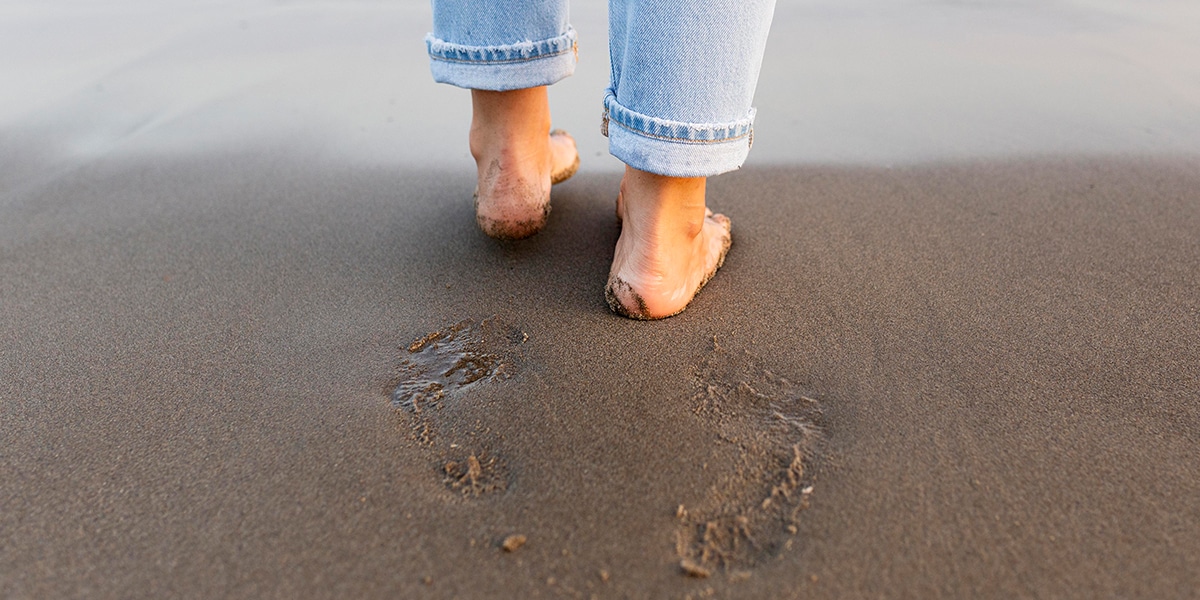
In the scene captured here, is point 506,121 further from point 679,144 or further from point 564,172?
point 679,144

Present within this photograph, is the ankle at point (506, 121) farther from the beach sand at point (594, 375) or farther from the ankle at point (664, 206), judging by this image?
the ankle at point (664, 206)

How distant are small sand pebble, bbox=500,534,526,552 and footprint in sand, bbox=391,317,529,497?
2.9 inches

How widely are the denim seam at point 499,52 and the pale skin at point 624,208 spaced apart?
8cm

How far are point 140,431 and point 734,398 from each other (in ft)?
2.31

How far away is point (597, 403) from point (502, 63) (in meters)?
0.57

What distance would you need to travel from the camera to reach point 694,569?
2.30ft

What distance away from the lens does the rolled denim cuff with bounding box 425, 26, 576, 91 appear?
1172mm

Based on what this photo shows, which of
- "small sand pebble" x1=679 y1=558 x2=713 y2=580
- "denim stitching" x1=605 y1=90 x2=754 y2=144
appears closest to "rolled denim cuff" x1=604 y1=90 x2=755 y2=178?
"denim stitching" x1=605 y1=90 x2=754 y2=144

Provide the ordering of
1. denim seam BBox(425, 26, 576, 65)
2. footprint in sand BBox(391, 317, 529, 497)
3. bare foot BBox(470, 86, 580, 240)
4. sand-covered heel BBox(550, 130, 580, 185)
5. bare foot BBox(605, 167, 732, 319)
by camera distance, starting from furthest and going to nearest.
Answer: sand-covered heel BBox(550, 130, 580, 185), bare foot BBox(470, 86, 580, 240), denim seam BBox(425, 26, 576, 65), bare foot BBox(605, 167, 732, 319), footprint in sand BBox(391, 317, 529, 497)

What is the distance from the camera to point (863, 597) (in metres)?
0.68

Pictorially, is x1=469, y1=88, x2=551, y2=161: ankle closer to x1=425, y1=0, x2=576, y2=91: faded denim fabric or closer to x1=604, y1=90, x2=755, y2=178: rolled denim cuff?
x1=425, y1=0, x2=576, y2=91: faded denim fabric

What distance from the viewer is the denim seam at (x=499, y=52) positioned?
1.17 metres

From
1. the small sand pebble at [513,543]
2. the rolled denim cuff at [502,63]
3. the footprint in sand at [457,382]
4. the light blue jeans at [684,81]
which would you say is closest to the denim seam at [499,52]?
the rolled denim cuff at [502,63]

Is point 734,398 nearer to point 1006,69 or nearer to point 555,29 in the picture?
point 555,29
